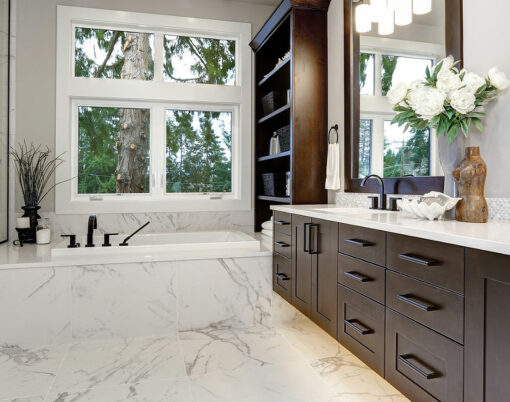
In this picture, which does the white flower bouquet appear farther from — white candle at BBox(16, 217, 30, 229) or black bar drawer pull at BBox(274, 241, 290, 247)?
white candle at BBox(16, 217, 30, 229)

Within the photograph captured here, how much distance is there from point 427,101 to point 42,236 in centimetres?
303

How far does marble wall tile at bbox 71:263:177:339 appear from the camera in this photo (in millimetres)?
2701

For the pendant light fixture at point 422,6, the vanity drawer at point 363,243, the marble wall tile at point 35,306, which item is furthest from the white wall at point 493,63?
the marble wall tile at point 35,306

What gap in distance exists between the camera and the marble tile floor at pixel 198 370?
205cm

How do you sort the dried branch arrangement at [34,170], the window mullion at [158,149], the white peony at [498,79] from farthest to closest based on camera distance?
1. the window mullion at [158,149]
2. the dried branch arrangement at [34,170]
3. the white peony at [498,79]

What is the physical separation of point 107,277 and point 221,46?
2554 millimetres

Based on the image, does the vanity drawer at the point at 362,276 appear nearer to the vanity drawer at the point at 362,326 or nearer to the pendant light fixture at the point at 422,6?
the vanity drawer at the point at 362,326

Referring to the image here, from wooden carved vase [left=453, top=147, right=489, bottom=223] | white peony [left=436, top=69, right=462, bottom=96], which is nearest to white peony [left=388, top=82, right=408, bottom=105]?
white peony [left=436, top=69, right=462, bottom=96]

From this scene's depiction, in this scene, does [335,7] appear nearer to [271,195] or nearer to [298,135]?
[298,135]

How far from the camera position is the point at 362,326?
1.72 metres

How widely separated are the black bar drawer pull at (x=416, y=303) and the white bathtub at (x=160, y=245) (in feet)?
5.77

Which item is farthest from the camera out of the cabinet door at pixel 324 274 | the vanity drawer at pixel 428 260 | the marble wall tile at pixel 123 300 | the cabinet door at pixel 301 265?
the marble wall tile at pixel 123 300

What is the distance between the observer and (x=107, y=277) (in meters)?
2.75

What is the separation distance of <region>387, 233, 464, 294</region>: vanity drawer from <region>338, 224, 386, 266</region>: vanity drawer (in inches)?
2.3
